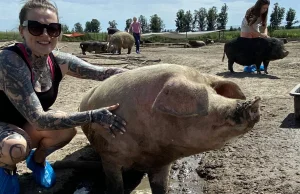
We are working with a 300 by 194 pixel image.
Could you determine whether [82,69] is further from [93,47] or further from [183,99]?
[93,47]

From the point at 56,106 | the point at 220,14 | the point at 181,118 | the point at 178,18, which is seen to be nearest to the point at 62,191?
the point at 181,118

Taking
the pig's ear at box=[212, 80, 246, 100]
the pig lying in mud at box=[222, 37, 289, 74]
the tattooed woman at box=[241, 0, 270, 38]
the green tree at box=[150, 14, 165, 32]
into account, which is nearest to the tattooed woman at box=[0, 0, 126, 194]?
Result: the pig's ear at box=[212, 80, 246, 100]

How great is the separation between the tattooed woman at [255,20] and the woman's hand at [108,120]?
245 inches

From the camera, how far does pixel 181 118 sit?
2.40 metres

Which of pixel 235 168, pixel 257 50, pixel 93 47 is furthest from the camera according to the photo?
pixel 93 47

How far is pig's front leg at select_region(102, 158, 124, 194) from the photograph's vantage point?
283cm

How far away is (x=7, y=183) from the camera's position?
2.88 meters

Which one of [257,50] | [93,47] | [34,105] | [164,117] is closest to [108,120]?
[164,117]

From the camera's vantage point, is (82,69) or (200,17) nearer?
(82,69)

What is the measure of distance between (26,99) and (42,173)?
72 cm

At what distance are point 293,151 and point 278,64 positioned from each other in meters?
6.95

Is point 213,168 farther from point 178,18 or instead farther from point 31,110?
point 178,18

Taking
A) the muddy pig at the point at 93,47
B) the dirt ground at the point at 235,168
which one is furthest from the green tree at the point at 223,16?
the dirt ground at the point at 235,168

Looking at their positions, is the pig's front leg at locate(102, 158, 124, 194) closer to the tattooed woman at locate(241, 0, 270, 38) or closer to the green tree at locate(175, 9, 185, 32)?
the tattooed woman at locate(241, 0, 270, 38)
